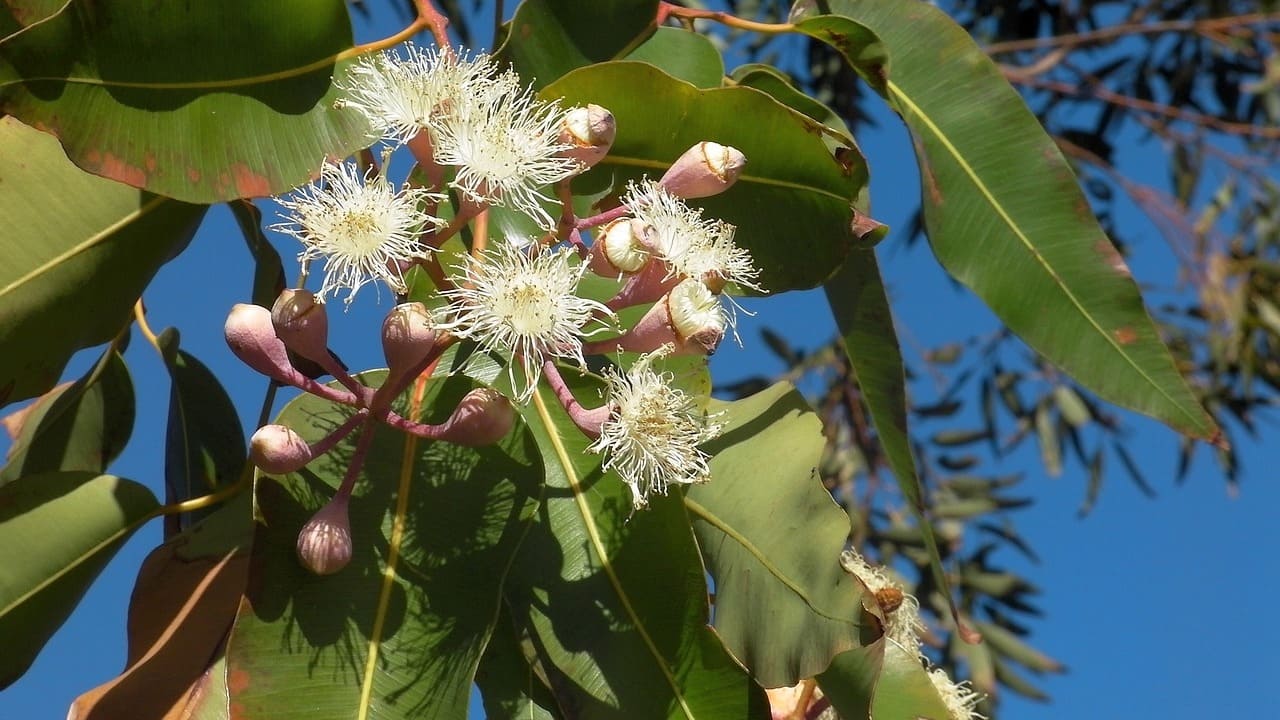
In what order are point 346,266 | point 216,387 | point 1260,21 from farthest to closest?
point 1260,21, point 216,387, point 346,266

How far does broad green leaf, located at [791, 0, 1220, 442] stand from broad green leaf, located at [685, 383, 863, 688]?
0.23 m

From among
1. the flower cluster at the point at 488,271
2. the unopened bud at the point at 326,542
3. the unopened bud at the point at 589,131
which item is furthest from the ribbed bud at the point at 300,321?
the unopened bud at the point at 589,131

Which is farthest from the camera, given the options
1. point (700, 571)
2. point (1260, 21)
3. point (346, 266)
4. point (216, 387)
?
point (1260, 21)

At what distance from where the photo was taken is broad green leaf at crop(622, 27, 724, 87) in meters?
1.12

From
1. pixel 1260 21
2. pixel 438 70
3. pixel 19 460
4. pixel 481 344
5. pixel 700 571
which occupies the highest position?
pixel 438 70

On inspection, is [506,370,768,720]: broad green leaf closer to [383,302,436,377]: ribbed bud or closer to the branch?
[383,302,436,377]: ribbed bud

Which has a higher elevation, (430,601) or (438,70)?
(438,70)

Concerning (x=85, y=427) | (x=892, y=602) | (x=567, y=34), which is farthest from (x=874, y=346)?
(x=85, y=427)

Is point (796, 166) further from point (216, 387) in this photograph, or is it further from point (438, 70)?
point (216, 387)

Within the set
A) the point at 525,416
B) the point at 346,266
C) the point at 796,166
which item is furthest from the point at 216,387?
the point at 796,166

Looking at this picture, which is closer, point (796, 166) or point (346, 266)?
point (346, 266)

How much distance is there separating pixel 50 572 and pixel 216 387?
1.32ft

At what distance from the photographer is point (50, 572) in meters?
1.02

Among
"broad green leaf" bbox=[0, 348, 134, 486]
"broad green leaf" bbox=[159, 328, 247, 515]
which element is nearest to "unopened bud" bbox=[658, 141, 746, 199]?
"broad green leaf" bbox=[159, 328, 247, 515]
